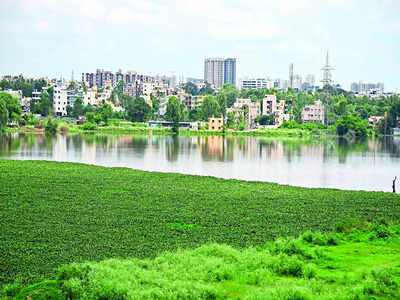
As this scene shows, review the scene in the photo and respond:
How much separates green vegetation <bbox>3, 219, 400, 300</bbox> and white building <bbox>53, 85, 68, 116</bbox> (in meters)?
101

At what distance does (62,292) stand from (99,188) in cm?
1005

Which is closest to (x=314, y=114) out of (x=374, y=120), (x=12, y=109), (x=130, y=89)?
(x=374, y=120)

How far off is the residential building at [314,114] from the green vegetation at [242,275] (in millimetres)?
97015

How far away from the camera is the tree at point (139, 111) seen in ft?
316

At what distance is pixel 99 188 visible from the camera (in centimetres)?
1612

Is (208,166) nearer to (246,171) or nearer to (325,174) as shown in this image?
(246,171)

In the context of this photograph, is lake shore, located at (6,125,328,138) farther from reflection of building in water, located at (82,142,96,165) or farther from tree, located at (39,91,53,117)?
reflection of building in water, located at (82,142,96,165)

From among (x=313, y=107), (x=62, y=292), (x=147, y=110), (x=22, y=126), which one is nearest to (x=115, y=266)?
(x=62, y=292)

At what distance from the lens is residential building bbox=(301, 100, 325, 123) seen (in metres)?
104

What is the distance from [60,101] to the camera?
10594 centimetres

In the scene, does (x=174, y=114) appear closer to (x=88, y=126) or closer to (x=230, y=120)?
(x=230, y=120)

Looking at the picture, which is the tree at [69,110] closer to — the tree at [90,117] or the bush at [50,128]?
the tree at [90,117]

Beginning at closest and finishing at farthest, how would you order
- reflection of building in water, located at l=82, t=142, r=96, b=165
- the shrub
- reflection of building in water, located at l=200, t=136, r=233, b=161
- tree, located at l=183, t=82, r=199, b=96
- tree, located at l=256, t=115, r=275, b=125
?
the shrub < reflection of building in water, located at l=82, t=142, r=96, b=165 < reflection of building in water, located at l=200, t=136, r=233, b=161 < tree, located at l=256, t=115, r=275, b=125 < tree, located at l=183, t=82, r=199, b=96

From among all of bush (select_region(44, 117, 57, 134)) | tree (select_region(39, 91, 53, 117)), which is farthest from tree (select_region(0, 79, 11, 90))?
bush (select_region(44, 117, 57, 134))
